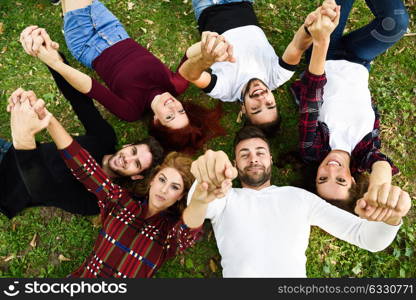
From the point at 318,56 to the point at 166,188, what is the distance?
8.28ft

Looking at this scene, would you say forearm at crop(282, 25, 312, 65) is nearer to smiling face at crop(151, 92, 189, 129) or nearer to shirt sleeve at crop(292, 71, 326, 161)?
shirt sleeve at crop(292, 71, 326, 161)

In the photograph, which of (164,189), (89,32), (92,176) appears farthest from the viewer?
(89,32)

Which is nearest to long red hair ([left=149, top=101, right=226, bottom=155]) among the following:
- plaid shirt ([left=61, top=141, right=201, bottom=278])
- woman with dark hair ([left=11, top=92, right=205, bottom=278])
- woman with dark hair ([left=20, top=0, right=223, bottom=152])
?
woman with dark hair ([left=20, top=0, right=223, bottom=152])

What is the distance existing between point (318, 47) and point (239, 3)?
2.20m

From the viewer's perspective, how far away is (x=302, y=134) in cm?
513

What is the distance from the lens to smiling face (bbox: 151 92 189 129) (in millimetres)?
5004

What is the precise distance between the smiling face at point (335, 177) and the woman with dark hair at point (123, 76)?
180 centimetres

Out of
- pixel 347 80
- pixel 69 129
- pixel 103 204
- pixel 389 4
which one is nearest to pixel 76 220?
pixel 103 204

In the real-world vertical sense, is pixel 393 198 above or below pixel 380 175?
above

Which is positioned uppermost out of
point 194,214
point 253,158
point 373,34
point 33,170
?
point 373,34

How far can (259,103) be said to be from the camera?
5.06 m

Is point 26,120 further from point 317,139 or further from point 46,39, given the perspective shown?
point 317,139

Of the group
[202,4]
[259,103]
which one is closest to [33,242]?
[259,103]

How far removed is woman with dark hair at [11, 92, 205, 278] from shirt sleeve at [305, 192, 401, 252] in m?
1.63
